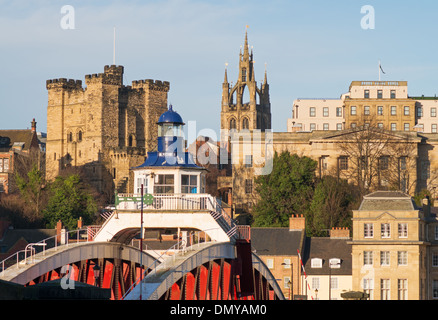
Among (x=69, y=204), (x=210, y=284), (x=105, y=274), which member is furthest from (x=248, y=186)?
(x=105, y=274)

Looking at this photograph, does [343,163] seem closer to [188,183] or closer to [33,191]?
[33,191]

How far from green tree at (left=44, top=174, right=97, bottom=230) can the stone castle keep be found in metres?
30.1

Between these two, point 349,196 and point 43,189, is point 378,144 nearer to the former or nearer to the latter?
point 349,196

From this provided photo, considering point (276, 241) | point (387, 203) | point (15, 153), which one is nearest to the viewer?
point (387, 203)

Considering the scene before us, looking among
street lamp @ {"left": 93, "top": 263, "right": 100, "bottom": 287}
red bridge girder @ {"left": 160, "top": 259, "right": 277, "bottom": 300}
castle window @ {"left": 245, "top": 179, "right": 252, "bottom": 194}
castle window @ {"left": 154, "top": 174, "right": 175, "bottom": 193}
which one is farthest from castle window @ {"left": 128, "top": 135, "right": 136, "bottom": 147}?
street lamp @ {"left": 93, "top": 263, "right": 100, "bottom": 287}

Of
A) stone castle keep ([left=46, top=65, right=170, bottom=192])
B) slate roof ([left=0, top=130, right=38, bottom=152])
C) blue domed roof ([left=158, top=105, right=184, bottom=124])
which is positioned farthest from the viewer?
slate roof ([left=0, top=130, right=38, bottom=152])

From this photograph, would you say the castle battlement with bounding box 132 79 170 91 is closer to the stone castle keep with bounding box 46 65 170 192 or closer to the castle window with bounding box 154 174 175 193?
the stone castle keep with bounding box 46 65 170 192

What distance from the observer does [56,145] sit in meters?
190

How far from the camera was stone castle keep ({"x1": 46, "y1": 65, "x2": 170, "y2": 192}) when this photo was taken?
182 metres

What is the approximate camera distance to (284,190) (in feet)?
433

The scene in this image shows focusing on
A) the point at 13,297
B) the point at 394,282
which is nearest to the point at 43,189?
the point at 394,282

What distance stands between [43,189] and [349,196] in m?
45.4

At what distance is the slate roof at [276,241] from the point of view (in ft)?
339

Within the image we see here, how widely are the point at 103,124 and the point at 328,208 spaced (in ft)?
239
